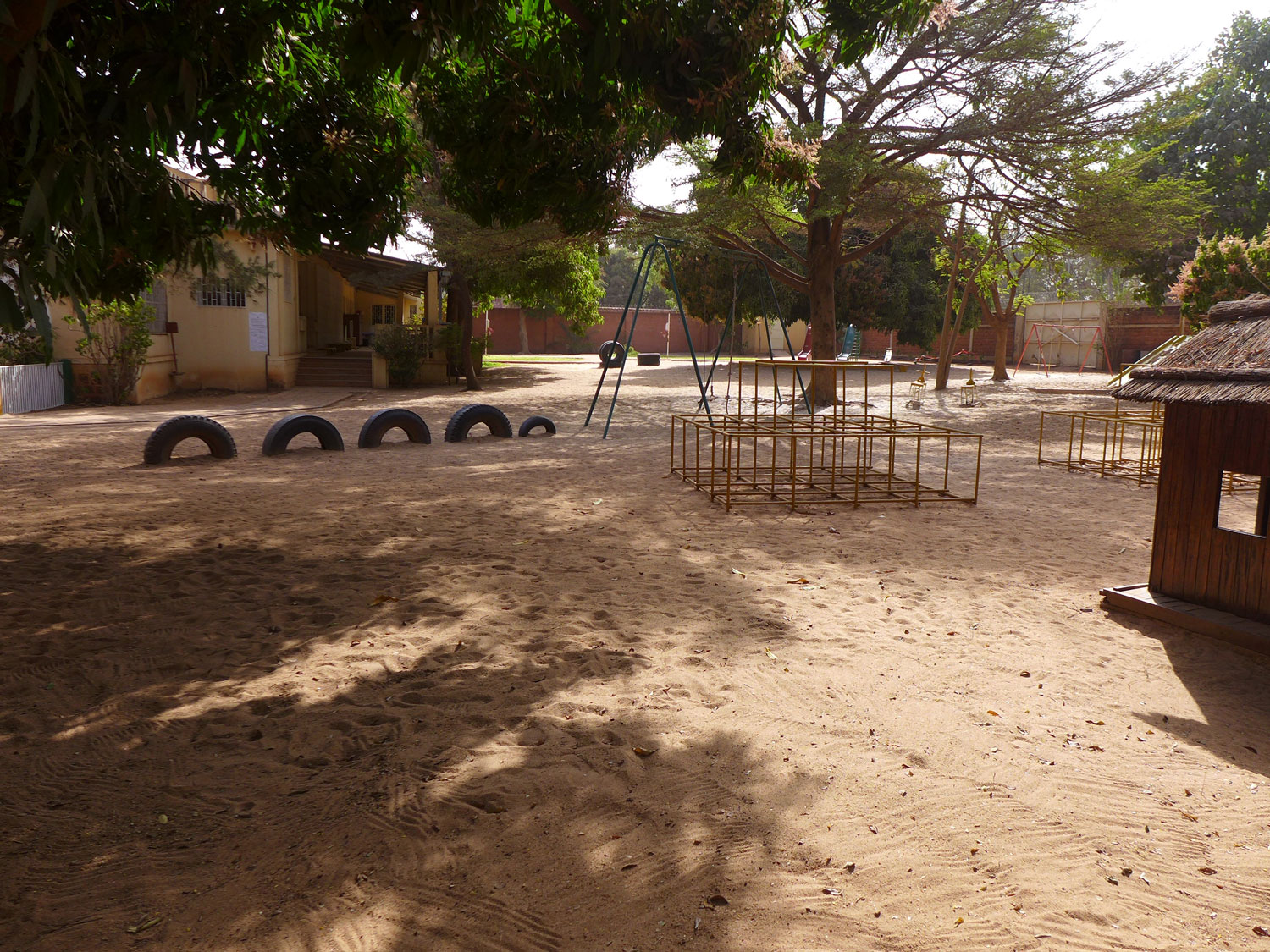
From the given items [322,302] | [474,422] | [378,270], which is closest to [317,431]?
[474,422]

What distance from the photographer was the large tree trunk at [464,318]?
25.7 meters

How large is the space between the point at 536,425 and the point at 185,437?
18.3 feet

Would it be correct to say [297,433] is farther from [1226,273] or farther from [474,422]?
[1226,273]

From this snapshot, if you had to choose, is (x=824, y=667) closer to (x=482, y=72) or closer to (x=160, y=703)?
(x=160, y=703)

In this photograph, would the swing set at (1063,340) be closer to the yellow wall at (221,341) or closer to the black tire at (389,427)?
the yellow wall at (221,341)

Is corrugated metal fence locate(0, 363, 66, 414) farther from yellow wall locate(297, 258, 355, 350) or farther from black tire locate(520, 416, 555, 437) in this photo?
black tire locate(520, 416, 555, 437)

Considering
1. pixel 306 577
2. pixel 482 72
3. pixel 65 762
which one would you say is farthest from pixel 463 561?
pixel 482 72

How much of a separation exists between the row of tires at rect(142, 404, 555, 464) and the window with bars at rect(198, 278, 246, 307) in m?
8.82

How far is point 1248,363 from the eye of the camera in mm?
5277

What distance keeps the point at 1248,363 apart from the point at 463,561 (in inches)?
213

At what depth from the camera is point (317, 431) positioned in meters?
12.9

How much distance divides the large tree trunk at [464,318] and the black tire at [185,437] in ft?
45.2

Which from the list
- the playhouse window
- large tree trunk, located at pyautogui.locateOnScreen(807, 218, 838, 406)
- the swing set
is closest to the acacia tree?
large tree trunk, located at pyautogui.locateOnScreen(807, 218, 838, 406)

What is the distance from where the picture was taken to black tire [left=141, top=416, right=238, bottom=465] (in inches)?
453
